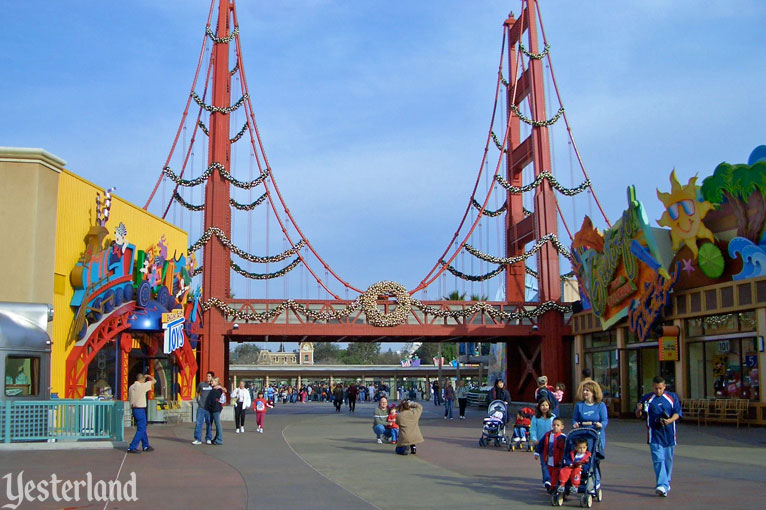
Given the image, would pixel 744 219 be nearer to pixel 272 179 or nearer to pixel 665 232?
pixel 665 232

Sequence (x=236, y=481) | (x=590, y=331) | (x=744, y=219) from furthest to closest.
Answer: (x=590, y=331), (x=744, y=219), (x=236, y=481)

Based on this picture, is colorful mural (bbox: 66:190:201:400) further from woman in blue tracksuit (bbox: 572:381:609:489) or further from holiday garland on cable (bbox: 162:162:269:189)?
woman in blue tracksuit (bbox: 572:381:609:489)

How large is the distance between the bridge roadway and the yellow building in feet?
14.7

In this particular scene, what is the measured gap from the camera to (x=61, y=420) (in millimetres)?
18328

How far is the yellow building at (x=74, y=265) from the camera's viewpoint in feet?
72.2

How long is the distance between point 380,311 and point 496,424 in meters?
18.8

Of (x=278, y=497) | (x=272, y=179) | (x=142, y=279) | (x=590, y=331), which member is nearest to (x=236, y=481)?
(x=278, y=497)

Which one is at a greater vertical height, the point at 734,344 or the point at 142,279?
the point at 142,279

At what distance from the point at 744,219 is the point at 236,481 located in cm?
1646

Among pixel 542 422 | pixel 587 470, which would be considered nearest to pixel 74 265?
pixel 542 422

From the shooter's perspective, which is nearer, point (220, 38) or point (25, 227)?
point (25, 227)

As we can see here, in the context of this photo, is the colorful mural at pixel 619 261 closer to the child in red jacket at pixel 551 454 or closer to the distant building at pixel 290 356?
the child in red jacket at pixel 551 454

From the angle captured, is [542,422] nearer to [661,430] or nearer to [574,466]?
[661,430]

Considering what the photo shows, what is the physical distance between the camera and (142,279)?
87.8 ft
